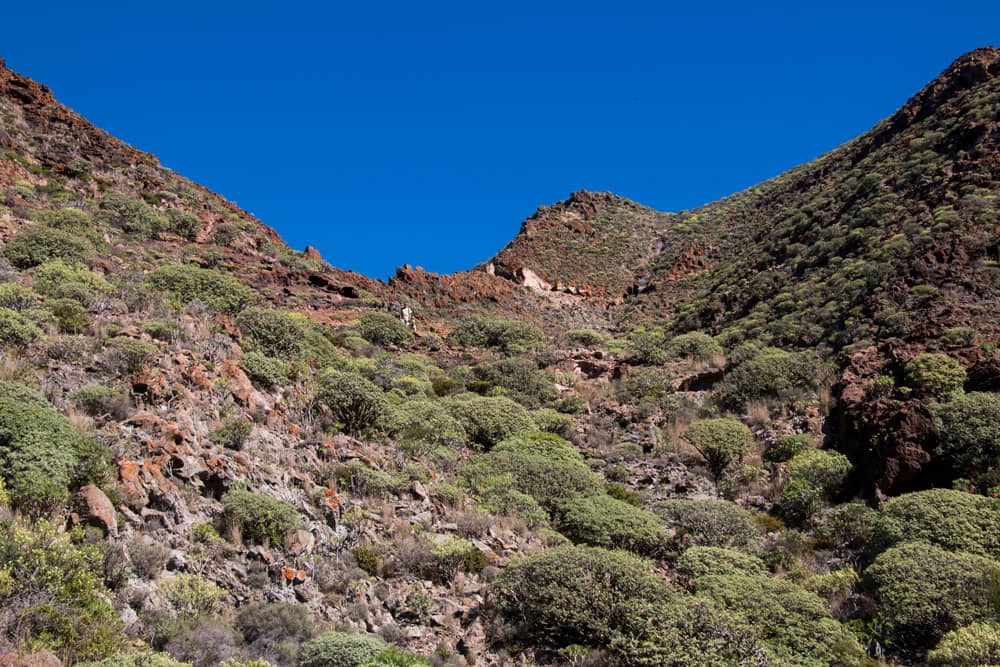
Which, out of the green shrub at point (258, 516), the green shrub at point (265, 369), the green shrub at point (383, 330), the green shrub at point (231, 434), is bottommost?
the green shrub at point (258, 516)

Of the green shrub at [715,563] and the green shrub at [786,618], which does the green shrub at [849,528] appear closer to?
the green shrub at [715,563]

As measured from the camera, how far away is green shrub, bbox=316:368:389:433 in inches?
554

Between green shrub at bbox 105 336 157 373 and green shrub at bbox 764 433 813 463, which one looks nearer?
green shrub at bbox 105 336 157 373

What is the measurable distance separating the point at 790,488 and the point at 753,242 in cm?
3002

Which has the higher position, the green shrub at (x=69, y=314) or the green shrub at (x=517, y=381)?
the green shrub at (x=517, y=381)

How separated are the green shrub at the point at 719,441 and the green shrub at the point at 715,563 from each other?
16.4 ft

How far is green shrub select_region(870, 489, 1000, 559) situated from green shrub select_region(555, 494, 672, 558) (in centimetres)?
336

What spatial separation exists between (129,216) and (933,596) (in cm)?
2528

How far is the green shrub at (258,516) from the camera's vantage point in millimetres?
9039

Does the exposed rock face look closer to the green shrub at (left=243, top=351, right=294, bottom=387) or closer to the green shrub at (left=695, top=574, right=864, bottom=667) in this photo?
the green shrub at (left=243, top=351, right=294, bottom=387)

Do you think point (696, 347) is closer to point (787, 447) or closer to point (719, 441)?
point (719, 441)

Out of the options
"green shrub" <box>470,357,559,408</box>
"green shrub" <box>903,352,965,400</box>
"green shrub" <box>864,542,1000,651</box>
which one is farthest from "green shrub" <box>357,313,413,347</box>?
"green shrub" <box>864,542,1000,651</box>

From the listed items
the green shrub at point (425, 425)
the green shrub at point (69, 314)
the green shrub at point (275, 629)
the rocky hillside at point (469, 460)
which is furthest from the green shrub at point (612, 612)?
the green shrub at point (69, 314)

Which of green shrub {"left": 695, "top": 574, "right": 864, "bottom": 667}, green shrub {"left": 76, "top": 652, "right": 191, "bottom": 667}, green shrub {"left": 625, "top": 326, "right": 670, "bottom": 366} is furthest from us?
green shrub {"left": 625, "top": 326, "right": 670, "bottom": 366}
